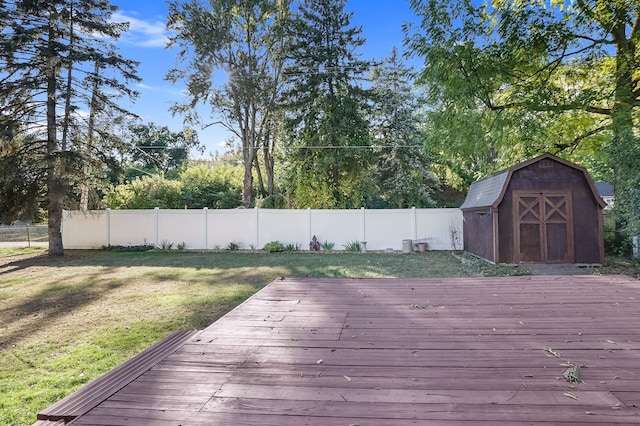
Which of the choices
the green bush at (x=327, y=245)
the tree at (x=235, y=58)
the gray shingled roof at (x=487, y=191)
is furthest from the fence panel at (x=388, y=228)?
the tree at (x=235, y=58)

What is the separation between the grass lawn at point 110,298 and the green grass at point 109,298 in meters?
0.01

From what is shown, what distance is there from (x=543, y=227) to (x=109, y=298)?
9050 mm

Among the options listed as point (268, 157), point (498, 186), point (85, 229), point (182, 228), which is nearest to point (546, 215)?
point (498, 186)

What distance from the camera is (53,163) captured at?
34.6 feet

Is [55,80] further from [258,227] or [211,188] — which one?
[211,188]

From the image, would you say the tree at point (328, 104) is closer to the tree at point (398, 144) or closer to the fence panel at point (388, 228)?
the tree at point (398, 144)

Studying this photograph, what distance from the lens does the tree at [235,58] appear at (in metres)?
16.7

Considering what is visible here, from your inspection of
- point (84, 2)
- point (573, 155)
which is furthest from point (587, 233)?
Result: point (84, 2)

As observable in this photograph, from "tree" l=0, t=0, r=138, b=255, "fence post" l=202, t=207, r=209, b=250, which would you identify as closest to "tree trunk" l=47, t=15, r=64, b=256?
"tree" l=0, t=0, r=138, b=255

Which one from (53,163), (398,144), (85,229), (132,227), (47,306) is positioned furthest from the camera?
(398,144)

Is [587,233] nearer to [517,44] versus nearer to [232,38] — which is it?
[517,44]

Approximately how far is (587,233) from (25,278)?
12591mm

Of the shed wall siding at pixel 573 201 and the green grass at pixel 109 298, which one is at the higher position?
the shed wall siding at pixel 573 201

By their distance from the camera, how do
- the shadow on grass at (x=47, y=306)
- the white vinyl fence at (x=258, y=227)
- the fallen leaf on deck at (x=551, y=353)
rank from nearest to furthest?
the fallen leaf on deck at (x=551, y=353), the shadow on grass at (x=47, y=306), the white vinyl fence at (x=258, y=227)
